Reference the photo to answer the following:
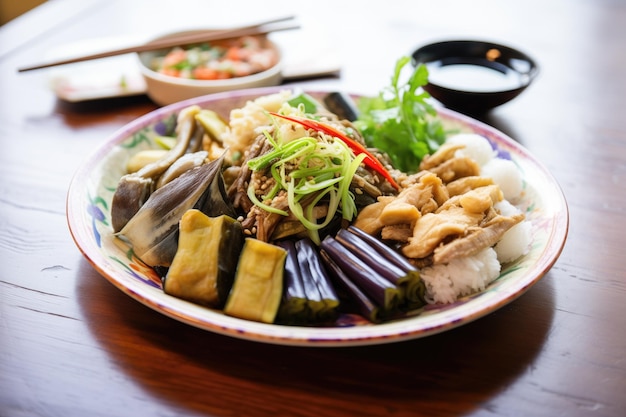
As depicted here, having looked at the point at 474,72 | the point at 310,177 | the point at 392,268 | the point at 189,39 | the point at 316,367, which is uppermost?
the point at 189,39

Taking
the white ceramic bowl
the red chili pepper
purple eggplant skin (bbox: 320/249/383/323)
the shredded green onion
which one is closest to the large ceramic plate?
purple eggplant skin (bbox: 320/249/383/323)

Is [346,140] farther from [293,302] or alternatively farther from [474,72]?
[474,72]

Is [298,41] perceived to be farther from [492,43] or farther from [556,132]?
[556,132]

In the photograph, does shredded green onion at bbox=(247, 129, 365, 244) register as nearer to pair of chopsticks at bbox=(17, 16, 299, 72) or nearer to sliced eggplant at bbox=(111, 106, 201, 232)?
sliced eggplant at bbox=(111, 106, 201, 232)

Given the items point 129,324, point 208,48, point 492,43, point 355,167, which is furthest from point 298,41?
point 129,324

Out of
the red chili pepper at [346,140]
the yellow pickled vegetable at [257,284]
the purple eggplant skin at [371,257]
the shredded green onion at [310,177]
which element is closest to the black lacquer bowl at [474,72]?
the red chili pepper at [346,140]

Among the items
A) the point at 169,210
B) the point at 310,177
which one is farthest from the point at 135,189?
the point at 310,177
